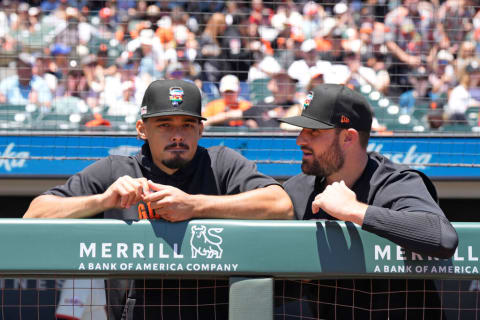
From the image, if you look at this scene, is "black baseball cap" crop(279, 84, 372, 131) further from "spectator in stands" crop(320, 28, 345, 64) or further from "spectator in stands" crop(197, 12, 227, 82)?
"spectator in stands" crop(197, 12, 227, 82)

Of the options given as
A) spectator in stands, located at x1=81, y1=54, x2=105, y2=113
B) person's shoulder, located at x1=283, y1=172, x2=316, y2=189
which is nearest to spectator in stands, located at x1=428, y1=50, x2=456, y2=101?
spectator in stands, located at x1=81, y1=54, x2=105, y2=113

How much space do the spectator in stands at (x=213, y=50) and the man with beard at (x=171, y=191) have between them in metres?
3.08

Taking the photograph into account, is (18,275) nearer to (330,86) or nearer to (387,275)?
(387,275)

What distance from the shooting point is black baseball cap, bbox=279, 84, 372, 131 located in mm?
2369

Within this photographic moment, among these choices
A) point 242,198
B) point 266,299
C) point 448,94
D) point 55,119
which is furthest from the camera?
point 448,94

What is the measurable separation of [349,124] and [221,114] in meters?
2.91

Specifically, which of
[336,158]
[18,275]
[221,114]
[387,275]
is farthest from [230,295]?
[221,114]

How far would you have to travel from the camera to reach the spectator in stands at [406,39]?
5.75 meters

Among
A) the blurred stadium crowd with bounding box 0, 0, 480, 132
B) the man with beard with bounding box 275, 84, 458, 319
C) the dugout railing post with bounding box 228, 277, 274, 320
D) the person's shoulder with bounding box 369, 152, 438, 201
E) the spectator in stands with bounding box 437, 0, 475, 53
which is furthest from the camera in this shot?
the spectator in stands with bounding box 437, 0, 475, 53

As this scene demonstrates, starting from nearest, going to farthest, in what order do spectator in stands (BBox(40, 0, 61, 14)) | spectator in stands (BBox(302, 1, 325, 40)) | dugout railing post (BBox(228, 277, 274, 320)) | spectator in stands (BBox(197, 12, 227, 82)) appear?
dugout railing post (BBox(228, 277, 274, 320)) < spectator in stands (BBox(197, 12, 227, 82)) < spectator in stands (BBox(302, 1, 325, 40)) < spectator in stands (BBox(40, 0, 61, 14))

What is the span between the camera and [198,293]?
1826 millimetres

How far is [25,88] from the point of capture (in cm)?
542

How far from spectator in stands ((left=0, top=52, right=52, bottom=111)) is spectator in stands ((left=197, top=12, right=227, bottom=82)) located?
125 cm

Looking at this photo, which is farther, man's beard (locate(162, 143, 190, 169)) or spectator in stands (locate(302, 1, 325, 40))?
spectator in stands (locate(302, 1, 325, 40))
